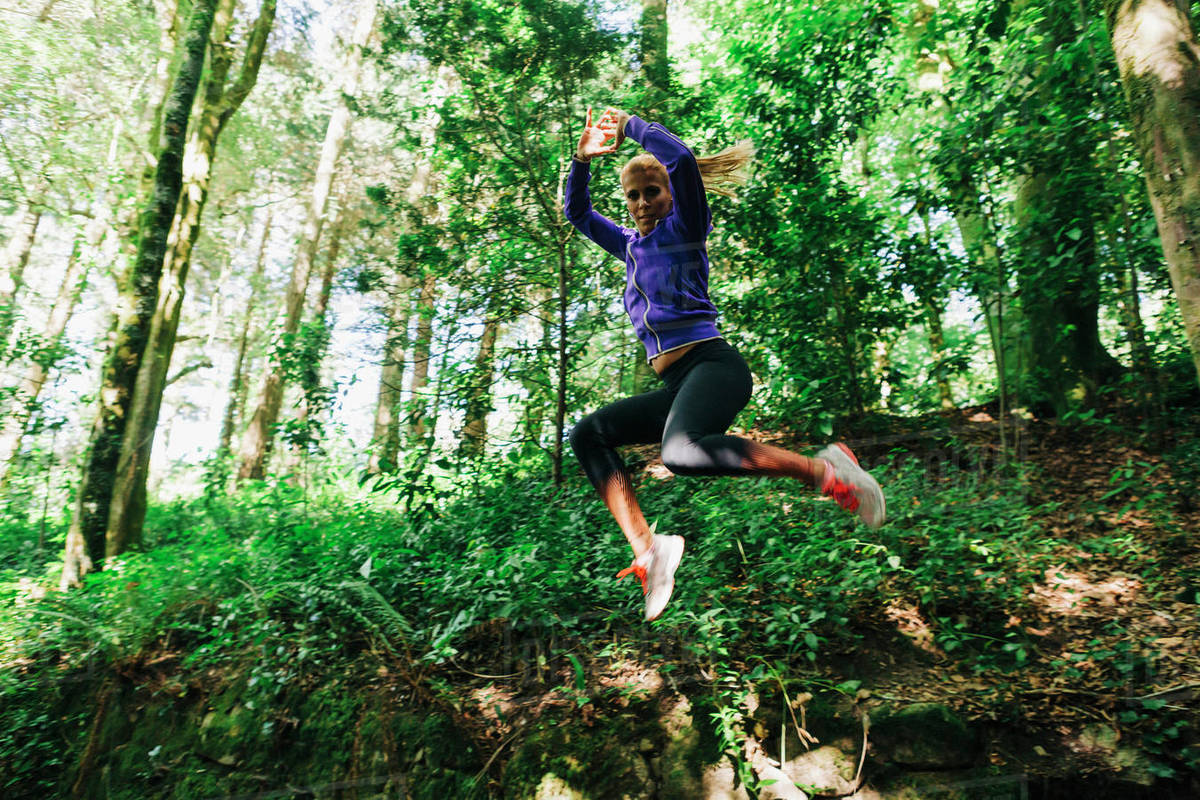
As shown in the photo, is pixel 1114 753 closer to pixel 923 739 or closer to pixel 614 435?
pixel 923 739

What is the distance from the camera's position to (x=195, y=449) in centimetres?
815

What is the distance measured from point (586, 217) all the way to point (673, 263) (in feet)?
2.49

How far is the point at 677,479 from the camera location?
18.2 feet

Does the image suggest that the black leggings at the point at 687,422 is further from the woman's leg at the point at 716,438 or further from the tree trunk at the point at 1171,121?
the tree trunk at the point at 1171,121

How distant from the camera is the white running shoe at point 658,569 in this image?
8.80ft

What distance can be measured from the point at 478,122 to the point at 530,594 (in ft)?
12.8

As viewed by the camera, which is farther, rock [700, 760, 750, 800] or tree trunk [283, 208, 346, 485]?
tree trunk [283, 208, 346, 485]

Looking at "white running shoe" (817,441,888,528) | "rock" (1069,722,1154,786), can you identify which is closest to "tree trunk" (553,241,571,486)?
"white running shoe" (817,441,888,528)

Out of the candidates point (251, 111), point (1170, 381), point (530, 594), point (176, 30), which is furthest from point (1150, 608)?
point (251, 111)

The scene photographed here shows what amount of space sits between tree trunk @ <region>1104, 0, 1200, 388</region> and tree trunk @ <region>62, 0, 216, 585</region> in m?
7.91

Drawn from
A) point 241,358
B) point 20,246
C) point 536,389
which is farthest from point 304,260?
point 536,389

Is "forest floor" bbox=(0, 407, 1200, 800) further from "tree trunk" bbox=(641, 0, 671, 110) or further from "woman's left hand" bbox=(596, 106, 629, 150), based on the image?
"tree trunk" bbox=(641, 0, 671, 110)

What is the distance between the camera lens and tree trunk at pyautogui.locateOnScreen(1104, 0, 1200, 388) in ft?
9.53

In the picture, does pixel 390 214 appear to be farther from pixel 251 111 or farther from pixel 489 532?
pixel 251 111
